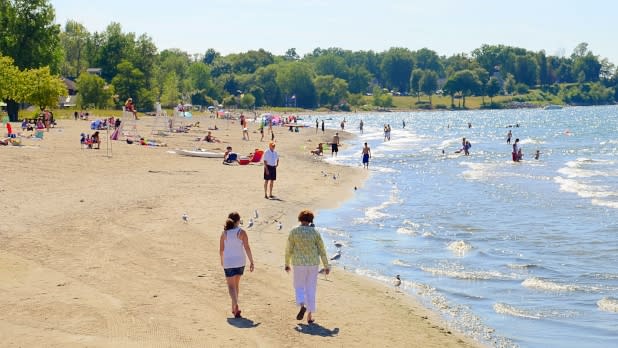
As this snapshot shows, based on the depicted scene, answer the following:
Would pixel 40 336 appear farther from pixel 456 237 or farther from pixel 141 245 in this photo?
pixel 456 237

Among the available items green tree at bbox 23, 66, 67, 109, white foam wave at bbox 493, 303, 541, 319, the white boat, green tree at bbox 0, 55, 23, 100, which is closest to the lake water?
white foam wave at bbox 493, 303, 541, 319

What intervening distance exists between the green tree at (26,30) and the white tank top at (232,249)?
209 feet

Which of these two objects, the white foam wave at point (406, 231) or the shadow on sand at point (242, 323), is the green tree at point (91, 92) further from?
the shadow on sand at point (242, 323)

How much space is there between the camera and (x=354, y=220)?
71.9 feet

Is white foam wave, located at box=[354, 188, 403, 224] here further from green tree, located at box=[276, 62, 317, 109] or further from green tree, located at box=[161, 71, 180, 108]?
green tree, located at box=[276, 62, 317, 109]

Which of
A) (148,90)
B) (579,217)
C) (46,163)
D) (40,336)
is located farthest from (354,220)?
(148,90)

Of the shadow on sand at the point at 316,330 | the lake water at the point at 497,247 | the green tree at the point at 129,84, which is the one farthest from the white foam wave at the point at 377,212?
the green tree at the point at 129,84

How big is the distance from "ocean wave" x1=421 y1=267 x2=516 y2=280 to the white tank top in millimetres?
5662

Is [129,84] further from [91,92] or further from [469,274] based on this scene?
[469,274]

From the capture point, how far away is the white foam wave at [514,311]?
1223cm

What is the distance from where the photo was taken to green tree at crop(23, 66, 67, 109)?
175 feet

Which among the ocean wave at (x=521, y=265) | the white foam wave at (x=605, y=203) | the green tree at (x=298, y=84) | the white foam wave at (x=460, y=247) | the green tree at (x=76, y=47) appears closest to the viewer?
the ocean wave at (x=521, y=265)

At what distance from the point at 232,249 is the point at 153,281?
1.99 m

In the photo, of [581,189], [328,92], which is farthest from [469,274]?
[328,92]
